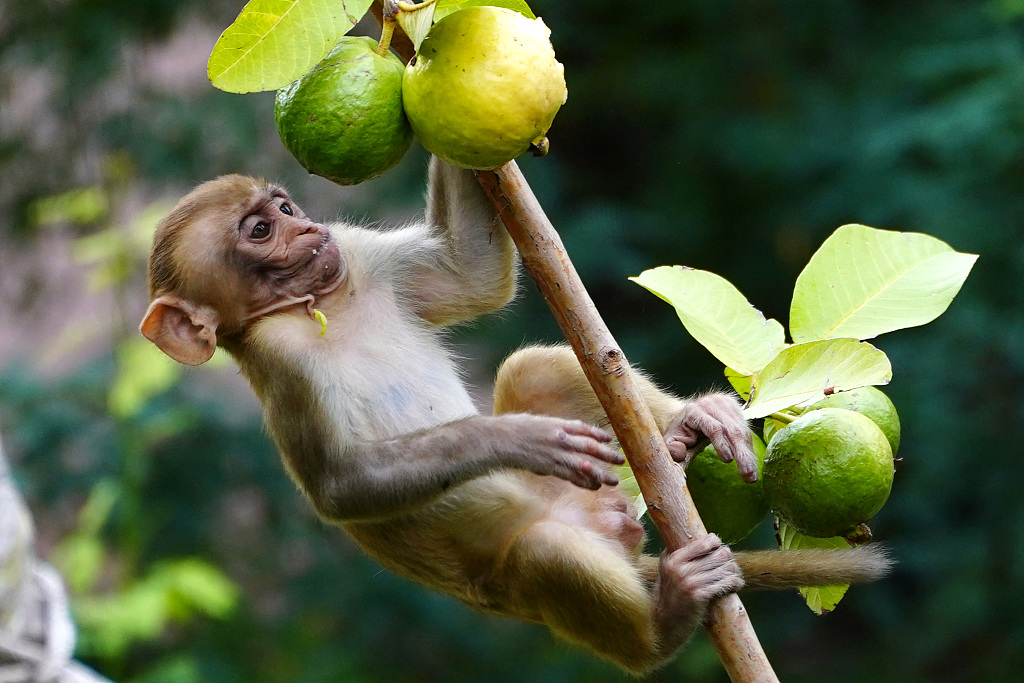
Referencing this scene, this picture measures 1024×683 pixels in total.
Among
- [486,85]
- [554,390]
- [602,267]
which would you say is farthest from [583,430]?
[602,267]

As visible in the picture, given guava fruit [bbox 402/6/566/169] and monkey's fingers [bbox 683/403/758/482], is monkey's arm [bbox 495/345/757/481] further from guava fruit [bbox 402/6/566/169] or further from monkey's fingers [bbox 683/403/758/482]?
guava fruit [bbox 402/6/566/169]

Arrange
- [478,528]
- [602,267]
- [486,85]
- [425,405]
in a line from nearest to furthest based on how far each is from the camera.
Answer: [486,85] < [478,528] < [425,405] < [602,267]

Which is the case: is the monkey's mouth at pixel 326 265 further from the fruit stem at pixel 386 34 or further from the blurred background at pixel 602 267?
the blurred background at pixel 602 267

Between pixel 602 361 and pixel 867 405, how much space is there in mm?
554

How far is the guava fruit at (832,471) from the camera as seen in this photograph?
6.15 ft

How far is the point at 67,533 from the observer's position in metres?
7.47

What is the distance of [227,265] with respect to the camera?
277cm

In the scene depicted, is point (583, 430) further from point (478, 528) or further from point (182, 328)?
point (182, 328)

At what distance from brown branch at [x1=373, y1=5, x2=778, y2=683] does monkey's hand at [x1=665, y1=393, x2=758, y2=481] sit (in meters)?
0.21

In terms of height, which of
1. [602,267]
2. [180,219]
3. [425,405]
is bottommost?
[602,267]

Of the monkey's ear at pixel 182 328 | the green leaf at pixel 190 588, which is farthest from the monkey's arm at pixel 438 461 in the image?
the green leaf at pixel 190 588

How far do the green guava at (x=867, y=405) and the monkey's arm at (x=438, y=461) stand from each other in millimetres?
435

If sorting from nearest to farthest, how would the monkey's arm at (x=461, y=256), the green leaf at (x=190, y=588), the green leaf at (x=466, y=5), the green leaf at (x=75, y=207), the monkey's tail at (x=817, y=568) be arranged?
1. the green leaf at (x=466, y=5)
2. the monkey's tail at (x=817, y=568)
3. the monkey's arm at (x=461, y=256)
4. the green leaf at (x=190, y=588)
5. the green leaf at (x=75, y=207)

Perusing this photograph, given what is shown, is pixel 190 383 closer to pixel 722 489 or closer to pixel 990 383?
pixel 990 383
